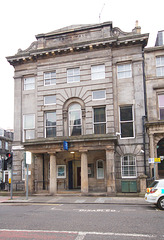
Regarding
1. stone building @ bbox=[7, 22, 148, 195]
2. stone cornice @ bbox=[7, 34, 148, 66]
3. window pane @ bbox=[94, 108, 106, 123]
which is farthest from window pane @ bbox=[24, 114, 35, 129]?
window pane @ bbox=[94, 108, 106, 123]

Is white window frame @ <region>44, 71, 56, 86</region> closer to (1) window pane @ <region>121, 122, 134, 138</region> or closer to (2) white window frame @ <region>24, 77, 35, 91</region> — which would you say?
(2) white window frame @ <region>24, 77, 35, 91</region>

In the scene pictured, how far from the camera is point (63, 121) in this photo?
2297 centimetres

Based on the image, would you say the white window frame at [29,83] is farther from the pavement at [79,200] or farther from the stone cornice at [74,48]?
the pavement at [79,200]

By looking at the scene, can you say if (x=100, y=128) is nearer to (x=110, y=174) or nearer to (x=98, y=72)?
(x=110, y=174)

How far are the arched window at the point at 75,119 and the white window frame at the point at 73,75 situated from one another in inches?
91.1

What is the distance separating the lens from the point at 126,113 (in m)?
22.0

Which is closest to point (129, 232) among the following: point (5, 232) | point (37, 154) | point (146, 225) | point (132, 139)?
point (146, 225)

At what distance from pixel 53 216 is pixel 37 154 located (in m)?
11.5

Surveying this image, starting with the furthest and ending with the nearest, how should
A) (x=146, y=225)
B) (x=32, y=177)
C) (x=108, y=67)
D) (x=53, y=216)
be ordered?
1. (x=108, y=67)
2. (x=32, y=177)
3. (x=53, y=216)
4. (x=146, y=225)

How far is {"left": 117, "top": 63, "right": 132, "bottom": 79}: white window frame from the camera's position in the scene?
2237cm

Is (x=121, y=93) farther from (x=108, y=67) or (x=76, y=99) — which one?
(x=76, y=99)

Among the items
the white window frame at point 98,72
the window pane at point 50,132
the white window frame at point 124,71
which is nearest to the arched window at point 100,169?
the window pane at point 50,132

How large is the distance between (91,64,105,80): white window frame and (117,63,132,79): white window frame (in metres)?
1.44

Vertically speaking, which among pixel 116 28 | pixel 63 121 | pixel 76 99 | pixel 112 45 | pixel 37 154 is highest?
pixel 116 28
